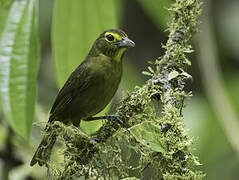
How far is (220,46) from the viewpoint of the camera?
5.91 metres

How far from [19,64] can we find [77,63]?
1.63ft

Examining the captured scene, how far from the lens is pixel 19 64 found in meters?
2.81

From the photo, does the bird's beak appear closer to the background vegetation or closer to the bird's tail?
the background vegetation

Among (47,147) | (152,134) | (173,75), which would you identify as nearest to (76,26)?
(47,147)

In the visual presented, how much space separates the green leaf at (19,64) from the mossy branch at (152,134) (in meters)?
0.21

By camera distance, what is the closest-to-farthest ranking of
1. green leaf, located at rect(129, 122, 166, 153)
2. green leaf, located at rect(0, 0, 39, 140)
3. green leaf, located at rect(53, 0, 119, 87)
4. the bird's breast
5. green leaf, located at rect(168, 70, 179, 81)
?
green leaf, located at rect(129, 122, 166, 153) → green leaf, located at rect(168, 70, 179, 81) → green leaf, located at rect(0, 0, 39, 140) → green leaf, located at rect(53, 0, 119, 87) → the bird's breast

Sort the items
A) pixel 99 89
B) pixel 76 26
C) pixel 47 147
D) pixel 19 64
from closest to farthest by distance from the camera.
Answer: pixel 47 147
pixel 19 64
pixel 76 26
pixel 99 89

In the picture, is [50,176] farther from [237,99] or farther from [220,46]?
[220,46]

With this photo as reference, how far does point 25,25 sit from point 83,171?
101 cm

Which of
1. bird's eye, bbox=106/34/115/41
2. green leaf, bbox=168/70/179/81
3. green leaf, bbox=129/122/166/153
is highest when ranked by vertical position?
green leaf, bbox=168/70/179/81

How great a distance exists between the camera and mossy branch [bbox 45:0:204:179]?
6.57ft

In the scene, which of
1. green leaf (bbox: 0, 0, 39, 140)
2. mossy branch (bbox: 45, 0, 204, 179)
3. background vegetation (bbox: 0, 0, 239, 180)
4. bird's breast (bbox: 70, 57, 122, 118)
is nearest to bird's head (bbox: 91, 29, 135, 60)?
bird's breast (bbox: 70, 57, 122, 118)

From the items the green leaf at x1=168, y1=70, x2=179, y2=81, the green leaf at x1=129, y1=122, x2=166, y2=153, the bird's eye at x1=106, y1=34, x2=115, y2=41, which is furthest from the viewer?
the bird's eye at x1=106, y1=34, x2=115, y2=41

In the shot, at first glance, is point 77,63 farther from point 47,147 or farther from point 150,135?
point 150,135
